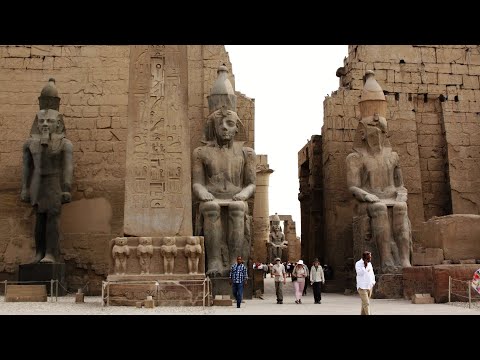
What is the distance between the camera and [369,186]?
998 centimetres

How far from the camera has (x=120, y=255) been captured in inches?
269

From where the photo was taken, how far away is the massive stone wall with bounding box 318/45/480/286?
39.2 ft

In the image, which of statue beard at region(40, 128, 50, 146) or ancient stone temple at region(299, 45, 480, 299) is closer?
statue beard at region(40, 128, 50, 146)

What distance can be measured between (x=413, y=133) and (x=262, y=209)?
295 inches

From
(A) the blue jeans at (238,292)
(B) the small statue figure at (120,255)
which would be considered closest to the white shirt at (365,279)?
(A) the blue jeans at (238,292)

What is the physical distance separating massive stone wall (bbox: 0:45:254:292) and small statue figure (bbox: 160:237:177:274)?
13.0ft

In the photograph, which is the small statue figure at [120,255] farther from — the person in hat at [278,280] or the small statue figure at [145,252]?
the person in hat at [278,280]

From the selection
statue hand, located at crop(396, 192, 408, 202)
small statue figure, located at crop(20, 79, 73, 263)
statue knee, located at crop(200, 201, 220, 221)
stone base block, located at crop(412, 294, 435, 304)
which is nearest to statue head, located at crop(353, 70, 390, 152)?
statue hand, located at crop(396, 192, 408, 202)

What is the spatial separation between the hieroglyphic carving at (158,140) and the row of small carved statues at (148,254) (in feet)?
0.53

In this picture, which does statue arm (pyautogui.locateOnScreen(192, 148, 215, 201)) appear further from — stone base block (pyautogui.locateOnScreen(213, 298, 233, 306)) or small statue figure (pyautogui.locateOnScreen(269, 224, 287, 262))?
small statue figure (pyautogui.locateOnScreen(269, 224, 287, 262))

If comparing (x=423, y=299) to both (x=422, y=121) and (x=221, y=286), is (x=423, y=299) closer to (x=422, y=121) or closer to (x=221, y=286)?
(x=221, y=286)

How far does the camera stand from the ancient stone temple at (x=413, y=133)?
1175 centimetres
